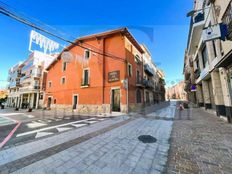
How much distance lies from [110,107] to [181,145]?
30.7ft

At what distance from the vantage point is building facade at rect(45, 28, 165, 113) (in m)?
12.5

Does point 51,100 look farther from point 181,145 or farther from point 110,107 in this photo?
point 181,145

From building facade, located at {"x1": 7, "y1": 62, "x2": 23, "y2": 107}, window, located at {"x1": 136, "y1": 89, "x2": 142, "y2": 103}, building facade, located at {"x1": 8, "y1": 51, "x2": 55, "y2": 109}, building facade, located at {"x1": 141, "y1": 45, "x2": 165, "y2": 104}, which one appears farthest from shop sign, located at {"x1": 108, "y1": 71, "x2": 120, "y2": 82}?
building facade, located at {"x1": 7, "y1": 62, "x2": 23, "y2": 107}

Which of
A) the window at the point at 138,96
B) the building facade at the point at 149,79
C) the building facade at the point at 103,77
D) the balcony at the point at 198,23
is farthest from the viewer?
the building facade at the point at 149,79

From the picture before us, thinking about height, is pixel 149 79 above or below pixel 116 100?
above

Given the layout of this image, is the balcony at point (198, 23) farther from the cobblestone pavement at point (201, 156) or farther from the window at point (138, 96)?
the cobblestone pavement at point (201, 156)

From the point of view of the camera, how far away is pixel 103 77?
13.6 metres

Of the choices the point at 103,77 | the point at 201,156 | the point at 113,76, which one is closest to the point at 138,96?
the point at 113,76

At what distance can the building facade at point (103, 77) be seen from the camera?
1251 cm

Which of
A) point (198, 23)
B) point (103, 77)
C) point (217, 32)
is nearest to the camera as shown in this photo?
point (217, 32)

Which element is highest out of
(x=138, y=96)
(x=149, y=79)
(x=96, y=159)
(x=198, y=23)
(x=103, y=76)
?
(x=198, y=23)

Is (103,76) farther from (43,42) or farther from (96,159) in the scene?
(96,159)

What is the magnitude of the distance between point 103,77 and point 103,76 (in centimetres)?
12

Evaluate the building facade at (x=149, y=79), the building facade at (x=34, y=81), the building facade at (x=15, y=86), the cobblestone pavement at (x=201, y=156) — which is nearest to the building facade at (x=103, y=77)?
the building facade at (x=149, y=79)
